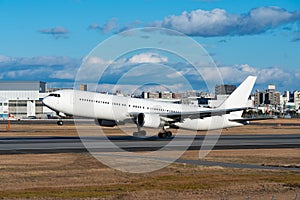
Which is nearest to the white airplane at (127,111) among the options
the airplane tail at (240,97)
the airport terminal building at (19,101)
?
the airplane tail at (240,97)

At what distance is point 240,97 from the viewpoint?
70.6 meters

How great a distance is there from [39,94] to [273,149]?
482ft

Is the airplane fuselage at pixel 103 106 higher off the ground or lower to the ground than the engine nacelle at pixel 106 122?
higher

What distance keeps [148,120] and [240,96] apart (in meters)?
16.7

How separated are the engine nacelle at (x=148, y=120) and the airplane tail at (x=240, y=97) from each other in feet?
43.2

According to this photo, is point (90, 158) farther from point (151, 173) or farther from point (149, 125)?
point (149, 125)

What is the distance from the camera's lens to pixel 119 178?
2725cm

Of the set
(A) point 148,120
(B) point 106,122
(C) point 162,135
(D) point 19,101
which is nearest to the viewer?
(A) point 148,120

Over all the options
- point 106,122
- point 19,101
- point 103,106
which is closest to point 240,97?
point 106,122

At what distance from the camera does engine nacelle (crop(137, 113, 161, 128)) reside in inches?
2292

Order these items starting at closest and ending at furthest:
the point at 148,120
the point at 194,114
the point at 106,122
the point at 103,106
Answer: the point at 148,120 → the point at 103,106 → the point at 106,122 → the point at 194,114

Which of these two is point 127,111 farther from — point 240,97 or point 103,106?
point 240,97

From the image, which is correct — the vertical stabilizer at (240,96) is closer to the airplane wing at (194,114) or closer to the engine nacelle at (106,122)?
the airplane wing at (194,114)

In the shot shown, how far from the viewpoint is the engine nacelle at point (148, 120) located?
58219 millimetres
